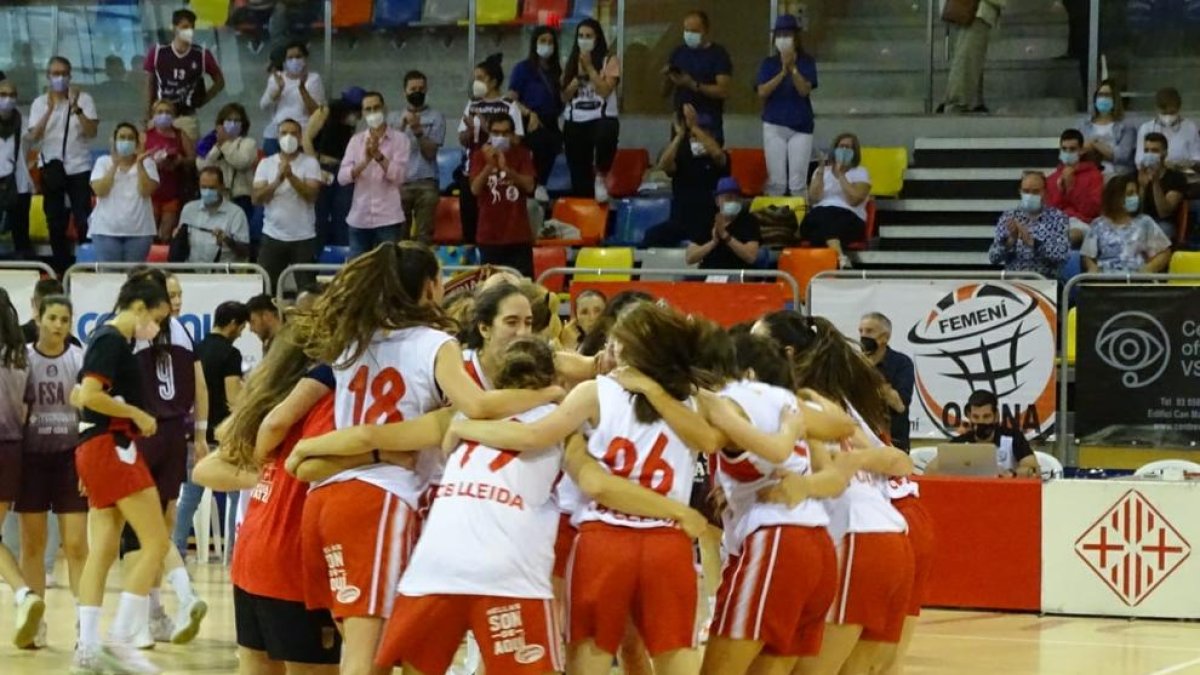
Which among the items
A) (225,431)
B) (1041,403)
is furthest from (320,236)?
(225,431)

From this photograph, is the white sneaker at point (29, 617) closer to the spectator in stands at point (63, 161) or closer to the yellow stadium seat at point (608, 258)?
the yellow stadium seat at point (608, 258)

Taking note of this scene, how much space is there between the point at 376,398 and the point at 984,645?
20.5ft

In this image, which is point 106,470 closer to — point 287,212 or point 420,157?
point 287,212

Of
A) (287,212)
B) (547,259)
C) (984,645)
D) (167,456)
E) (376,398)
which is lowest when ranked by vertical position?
(984,645)

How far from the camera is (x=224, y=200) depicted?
18375 millimetres

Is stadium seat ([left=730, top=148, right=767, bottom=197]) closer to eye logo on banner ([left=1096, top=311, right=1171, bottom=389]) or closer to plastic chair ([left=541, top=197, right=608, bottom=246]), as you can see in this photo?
plastic chair ([left=541, top=197, right=608, bottom=246])

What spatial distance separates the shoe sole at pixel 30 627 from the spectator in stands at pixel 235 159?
8.33 meters

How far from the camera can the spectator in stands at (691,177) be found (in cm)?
1773

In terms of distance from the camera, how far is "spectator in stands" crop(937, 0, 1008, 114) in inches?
748

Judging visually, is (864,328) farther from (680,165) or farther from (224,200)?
(224,200)

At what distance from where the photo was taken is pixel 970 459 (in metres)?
13.2

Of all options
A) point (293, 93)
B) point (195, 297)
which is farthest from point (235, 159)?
point (195, 297)

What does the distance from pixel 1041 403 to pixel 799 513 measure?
7435 millimetres

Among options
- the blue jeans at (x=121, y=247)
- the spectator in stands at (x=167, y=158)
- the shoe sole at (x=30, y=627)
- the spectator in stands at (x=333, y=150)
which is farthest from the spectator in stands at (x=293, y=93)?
the shoe sole at (x=30, y=627)
